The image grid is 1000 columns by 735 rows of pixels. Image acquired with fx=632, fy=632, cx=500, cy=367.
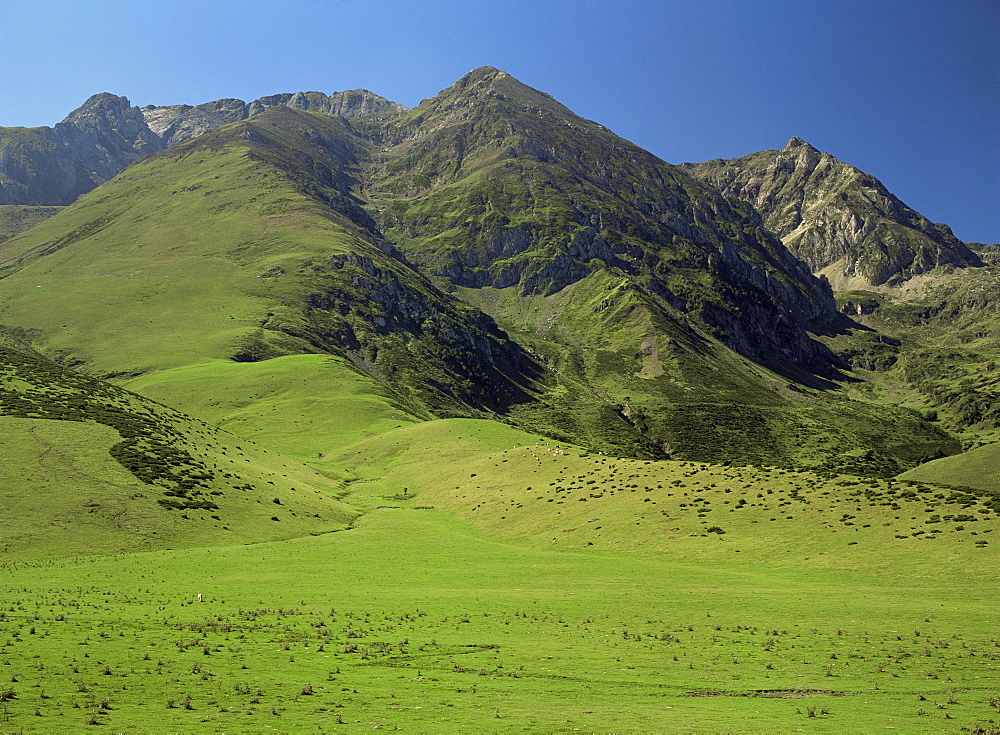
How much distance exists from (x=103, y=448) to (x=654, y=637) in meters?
58.5

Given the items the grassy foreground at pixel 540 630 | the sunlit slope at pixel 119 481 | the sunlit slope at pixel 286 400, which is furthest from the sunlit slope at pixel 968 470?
the sunlit slope at pixel 286 400

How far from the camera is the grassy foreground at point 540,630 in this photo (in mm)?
19234

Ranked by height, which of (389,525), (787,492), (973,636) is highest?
(787,492)

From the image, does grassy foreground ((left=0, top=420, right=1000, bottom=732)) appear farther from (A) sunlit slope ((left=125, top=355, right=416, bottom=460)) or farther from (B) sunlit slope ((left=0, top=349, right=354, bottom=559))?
(A) sunlit slope ((left=125, top=355, right=416, bottom=460))

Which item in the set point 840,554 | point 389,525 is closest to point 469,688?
point 840,554

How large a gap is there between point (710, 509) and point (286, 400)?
128205 mm

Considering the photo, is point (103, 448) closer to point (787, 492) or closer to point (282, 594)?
point (282, 594)

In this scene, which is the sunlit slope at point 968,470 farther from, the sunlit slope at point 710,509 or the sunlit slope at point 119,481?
the sunlit slope at point 119,481

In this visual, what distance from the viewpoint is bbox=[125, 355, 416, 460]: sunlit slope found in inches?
5512

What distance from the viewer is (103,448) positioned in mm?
63969

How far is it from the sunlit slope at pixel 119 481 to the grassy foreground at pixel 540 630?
14.9ft

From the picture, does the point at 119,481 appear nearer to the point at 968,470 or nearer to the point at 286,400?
the point at 968,470

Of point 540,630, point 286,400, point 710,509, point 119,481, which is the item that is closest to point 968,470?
point 710,509

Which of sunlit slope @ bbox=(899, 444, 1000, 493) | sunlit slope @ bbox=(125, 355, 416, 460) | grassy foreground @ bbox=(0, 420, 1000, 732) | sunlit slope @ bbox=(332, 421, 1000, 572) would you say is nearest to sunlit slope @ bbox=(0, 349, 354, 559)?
grassy foreground @ bbox=(0, 420, 1000, 732)
